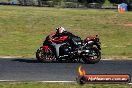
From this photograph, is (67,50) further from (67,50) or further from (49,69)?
(49,69)

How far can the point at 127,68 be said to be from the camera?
16.2 meters

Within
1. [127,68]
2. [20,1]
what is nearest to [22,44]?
[127,68]

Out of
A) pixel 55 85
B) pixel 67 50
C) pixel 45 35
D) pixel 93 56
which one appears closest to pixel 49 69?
pixel 67 50

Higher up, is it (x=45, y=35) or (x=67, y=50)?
(x=67, y=50)

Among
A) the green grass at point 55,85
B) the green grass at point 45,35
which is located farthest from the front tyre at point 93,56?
the green grass at point 55,85

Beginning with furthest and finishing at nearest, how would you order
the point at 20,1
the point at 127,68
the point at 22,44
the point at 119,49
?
the point at 20,1 → the point at 22,44 → the point at 119,49 → the point at 127,68

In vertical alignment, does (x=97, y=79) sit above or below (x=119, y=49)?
above

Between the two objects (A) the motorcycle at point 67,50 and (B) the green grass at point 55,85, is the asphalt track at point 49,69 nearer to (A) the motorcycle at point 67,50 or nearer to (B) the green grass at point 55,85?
(A) the motorcycle at point 67,50

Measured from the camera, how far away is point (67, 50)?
1777 centimetres

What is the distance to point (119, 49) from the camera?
24219 millimetres

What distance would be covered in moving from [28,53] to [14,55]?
4.32 feet

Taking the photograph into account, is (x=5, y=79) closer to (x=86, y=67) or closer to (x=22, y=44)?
(x=86, y=67)

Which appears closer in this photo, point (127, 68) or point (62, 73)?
point (62, 73)

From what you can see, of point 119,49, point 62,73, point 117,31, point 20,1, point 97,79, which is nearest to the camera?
point 97,79
